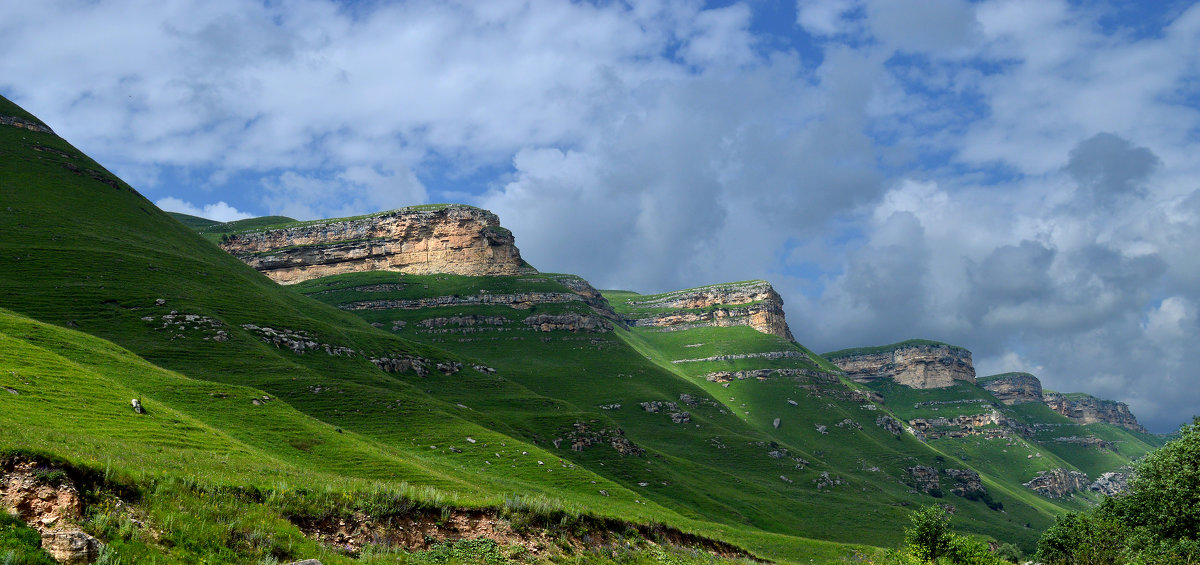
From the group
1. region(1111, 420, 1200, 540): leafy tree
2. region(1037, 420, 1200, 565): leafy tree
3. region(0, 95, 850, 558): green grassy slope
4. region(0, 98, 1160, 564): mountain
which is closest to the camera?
region(0, 98, 1160, 564): mountain

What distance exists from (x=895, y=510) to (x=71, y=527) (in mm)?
198000

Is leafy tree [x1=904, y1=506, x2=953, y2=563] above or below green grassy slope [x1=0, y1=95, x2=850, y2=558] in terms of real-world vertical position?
below

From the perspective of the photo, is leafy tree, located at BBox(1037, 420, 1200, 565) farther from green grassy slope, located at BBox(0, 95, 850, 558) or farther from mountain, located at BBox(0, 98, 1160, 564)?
green grassy slope, located at BBox(0, 95, 850, 558)

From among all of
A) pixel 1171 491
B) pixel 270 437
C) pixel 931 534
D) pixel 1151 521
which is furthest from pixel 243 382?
pixel 1171 491

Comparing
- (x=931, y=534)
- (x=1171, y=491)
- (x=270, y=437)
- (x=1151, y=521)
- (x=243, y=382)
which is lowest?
(x=931, y=534)

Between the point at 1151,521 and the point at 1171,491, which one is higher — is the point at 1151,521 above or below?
below

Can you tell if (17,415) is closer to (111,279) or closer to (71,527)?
(71,527)

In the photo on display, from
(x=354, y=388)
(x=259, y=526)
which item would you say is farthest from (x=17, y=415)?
(x=354, y=388)

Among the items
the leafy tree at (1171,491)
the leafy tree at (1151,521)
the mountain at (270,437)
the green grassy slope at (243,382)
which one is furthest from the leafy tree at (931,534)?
the green grassy slope at (243,382)

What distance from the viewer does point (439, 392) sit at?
15375 cm

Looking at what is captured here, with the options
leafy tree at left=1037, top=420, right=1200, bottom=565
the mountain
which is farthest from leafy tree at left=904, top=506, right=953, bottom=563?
the mountain

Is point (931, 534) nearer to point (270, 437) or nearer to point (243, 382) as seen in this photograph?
point (270, 437)

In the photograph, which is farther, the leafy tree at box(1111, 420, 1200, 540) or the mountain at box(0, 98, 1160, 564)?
the leafy tree at box(1111, 420, 1200, 540)

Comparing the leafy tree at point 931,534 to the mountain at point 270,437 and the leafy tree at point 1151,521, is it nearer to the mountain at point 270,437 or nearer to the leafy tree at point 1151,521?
the leafy tree at point 1151,521
